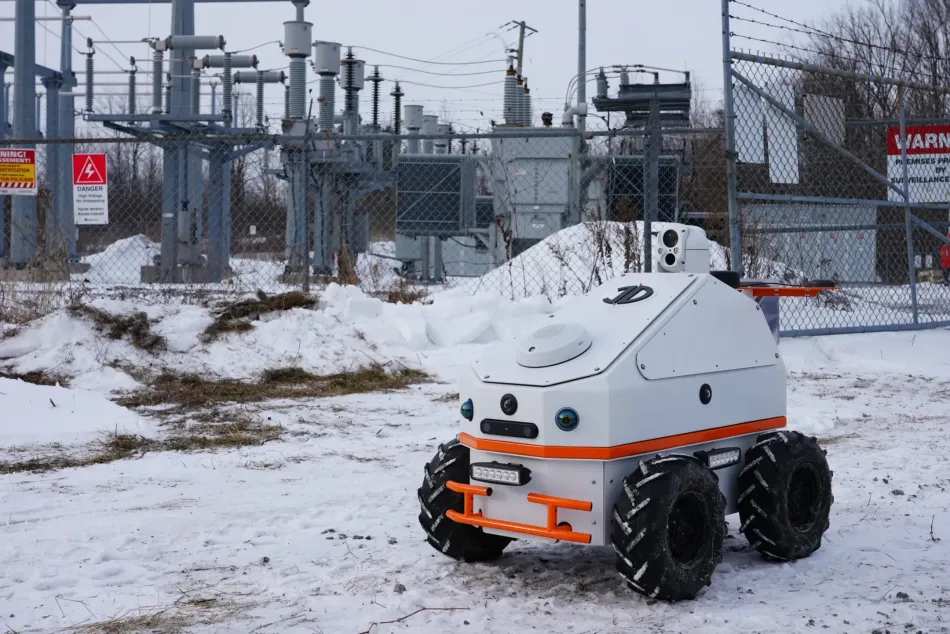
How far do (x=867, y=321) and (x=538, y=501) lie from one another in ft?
35.1

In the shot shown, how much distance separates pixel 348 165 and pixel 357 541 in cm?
1681

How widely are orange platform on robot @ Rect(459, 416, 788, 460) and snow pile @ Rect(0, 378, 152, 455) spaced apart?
11.7ft

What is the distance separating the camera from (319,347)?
970 cm

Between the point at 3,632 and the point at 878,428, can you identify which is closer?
the point at 3,632

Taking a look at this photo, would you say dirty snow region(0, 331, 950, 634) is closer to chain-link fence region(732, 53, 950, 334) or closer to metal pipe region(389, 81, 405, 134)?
chain-link fence region(732, 53, 950, 334)

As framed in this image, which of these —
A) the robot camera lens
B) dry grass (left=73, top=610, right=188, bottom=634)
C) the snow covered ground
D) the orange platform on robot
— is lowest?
dry grass (left=73, top=610, right=188, bottom=634)

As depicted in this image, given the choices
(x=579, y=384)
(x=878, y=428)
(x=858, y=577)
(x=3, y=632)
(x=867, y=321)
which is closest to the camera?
(x=3, y=632)

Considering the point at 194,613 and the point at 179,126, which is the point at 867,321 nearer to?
the point at 194,613

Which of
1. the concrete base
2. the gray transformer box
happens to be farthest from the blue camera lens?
the gray transformer box

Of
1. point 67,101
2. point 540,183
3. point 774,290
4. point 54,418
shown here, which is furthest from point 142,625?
point 67,101

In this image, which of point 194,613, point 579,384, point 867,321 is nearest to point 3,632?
point 194,613

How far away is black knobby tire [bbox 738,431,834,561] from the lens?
4.29 m

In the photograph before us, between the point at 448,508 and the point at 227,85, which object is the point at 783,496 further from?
the point at 227,85

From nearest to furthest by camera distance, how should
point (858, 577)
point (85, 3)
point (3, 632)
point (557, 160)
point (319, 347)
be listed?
point (3, 632)
point (858, 577)
point (319, 347)
point (557, 160)
point (85, 3)
